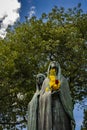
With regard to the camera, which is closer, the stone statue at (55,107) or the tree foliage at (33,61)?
the stone statue at (55,107)

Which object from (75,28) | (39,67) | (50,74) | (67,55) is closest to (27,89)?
(39,67)

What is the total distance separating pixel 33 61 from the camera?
97.1 ft

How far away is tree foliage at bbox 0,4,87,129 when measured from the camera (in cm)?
2922

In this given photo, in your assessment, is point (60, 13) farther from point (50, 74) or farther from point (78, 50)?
point (50, 74)

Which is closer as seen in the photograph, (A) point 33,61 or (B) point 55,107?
(B) point 55,107

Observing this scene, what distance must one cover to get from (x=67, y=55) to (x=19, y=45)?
13.0 feet

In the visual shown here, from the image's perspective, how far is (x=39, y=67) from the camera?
29.8 metres

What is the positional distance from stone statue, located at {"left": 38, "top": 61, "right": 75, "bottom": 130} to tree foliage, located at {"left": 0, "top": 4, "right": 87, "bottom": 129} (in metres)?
16.7

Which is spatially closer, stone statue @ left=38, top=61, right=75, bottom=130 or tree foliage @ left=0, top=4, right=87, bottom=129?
stone statue @ left=38, top=61, right=75, bottom=130

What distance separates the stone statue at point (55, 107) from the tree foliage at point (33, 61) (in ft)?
54.8

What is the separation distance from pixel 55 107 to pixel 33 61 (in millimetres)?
18243

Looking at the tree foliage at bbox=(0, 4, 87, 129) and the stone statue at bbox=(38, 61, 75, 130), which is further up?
the tree foliage at bbox=(0, 4, 87, 129)

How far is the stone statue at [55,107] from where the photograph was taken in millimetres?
11242

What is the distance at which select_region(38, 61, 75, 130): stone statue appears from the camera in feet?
36.9
